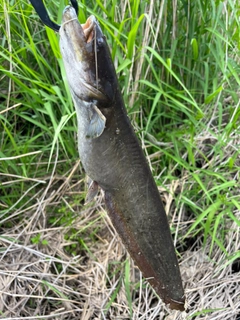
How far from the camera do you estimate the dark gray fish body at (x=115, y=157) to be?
1.22 meters

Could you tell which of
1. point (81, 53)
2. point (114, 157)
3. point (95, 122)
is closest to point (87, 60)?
point (81, 53)

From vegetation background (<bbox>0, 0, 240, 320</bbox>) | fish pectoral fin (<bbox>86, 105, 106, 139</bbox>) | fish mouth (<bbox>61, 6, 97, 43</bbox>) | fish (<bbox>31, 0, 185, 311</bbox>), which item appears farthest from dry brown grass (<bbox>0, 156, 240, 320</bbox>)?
fish mouth (<bbox>61, 6, 97, 43</bbox>)

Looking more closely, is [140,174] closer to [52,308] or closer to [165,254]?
[165,254]

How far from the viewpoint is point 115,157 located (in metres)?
1.41

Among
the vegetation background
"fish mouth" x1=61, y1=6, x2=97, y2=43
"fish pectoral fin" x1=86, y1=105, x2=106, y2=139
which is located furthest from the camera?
the vegetation background

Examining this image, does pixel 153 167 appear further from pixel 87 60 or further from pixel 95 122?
pixel 87 60

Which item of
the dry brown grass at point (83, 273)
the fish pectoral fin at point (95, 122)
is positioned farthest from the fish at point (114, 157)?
the dry brown grass at point (83, 273)

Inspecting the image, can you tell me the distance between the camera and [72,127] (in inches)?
73.8

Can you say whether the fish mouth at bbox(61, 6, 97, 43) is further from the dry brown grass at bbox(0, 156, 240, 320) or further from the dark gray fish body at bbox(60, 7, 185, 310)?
the dry brown grass at bbox(0, 156, 240, 320)

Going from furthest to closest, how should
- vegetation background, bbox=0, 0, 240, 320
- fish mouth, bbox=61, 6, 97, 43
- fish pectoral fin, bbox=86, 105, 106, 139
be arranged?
vegetation background, bbox=0, 0, 240, 320
fish pectoral fin, bbox=86, 105, 106, 139
fish mouth, bbox=61, 6, 97, 43

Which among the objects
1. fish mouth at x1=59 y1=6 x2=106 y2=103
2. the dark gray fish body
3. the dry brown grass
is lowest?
the dry brown grass

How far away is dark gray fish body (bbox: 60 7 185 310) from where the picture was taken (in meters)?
1.22

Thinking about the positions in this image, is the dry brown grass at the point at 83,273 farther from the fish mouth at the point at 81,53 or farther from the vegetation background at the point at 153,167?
the fish mouth at the point at 81,53

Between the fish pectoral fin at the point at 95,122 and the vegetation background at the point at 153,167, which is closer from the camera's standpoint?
the fish pectoral fin at the point at 95,122
